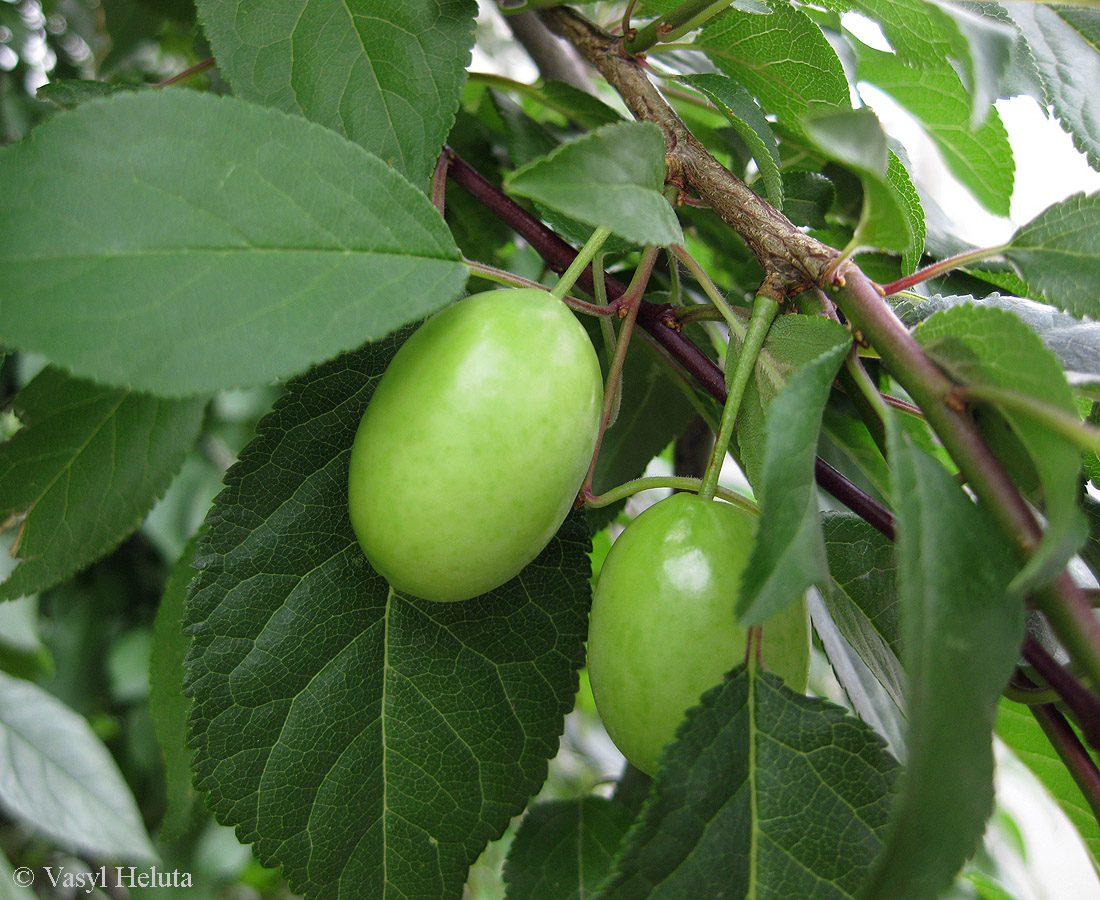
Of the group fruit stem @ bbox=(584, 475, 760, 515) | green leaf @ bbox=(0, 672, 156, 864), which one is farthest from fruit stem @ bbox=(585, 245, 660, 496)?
green leaf @ bbox=(0, 672, 156, 864)

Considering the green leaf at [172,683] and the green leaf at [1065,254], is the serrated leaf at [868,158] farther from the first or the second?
the green leaf at [172,683]

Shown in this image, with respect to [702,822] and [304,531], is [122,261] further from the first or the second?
[702,822]

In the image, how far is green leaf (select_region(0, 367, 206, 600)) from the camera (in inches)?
20.0

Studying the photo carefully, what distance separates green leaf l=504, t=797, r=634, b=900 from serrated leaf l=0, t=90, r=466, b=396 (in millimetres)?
483

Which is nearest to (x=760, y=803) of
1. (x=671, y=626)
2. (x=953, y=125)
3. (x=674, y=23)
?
(x=671, y=626)

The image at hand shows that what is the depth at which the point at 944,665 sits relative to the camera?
0.83ft

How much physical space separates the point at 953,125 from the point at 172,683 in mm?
727

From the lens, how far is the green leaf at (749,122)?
1.43ft

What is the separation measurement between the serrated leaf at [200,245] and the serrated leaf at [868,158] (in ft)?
0.48

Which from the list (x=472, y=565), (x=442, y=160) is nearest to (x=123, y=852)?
(x=472, y=565)

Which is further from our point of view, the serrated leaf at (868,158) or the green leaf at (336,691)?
Result: the green leaf at (336,691)

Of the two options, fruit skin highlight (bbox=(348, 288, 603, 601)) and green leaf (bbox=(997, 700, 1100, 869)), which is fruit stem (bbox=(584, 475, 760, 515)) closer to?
fruit skin highlight (bbox=(348, 288, 603, 601))

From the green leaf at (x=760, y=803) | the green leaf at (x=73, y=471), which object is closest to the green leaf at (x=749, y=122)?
the green leaf at (x=760, y=803)

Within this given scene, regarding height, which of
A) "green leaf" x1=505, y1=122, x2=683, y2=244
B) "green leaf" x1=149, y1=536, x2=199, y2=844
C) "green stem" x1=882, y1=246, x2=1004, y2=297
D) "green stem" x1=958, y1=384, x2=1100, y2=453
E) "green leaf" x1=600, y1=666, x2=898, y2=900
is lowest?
"green leaf" x1=149, y1=536, x2=199, y2=844
